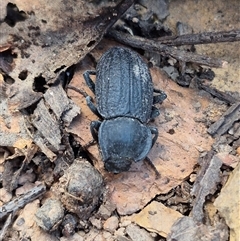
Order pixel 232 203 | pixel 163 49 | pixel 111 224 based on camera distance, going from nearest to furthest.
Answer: pixel 232 203
pixel 111 224
pixel 163 49

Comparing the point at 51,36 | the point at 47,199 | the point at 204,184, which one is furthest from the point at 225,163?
the point at 51,36

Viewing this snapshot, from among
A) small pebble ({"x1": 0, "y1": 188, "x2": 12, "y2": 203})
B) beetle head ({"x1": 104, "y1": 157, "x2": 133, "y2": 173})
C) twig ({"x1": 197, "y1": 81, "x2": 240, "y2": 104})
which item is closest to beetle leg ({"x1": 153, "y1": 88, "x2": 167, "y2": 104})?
twig ({"x1": 197, "y1": 81, "x2": 240, "y2": 104})

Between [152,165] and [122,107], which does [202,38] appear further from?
[152,165]

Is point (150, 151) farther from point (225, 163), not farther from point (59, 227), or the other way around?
point (59, 227)

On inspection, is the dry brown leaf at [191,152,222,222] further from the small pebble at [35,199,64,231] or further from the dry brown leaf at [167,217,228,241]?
the small pebble at [35,199,64,231]

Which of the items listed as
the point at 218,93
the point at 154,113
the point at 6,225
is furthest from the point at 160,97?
the point at 6,225

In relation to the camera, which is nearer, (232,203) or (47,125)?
(232,203)

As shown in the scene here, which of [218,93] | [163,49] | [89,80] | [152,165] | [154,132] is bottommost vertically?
[152,165]
